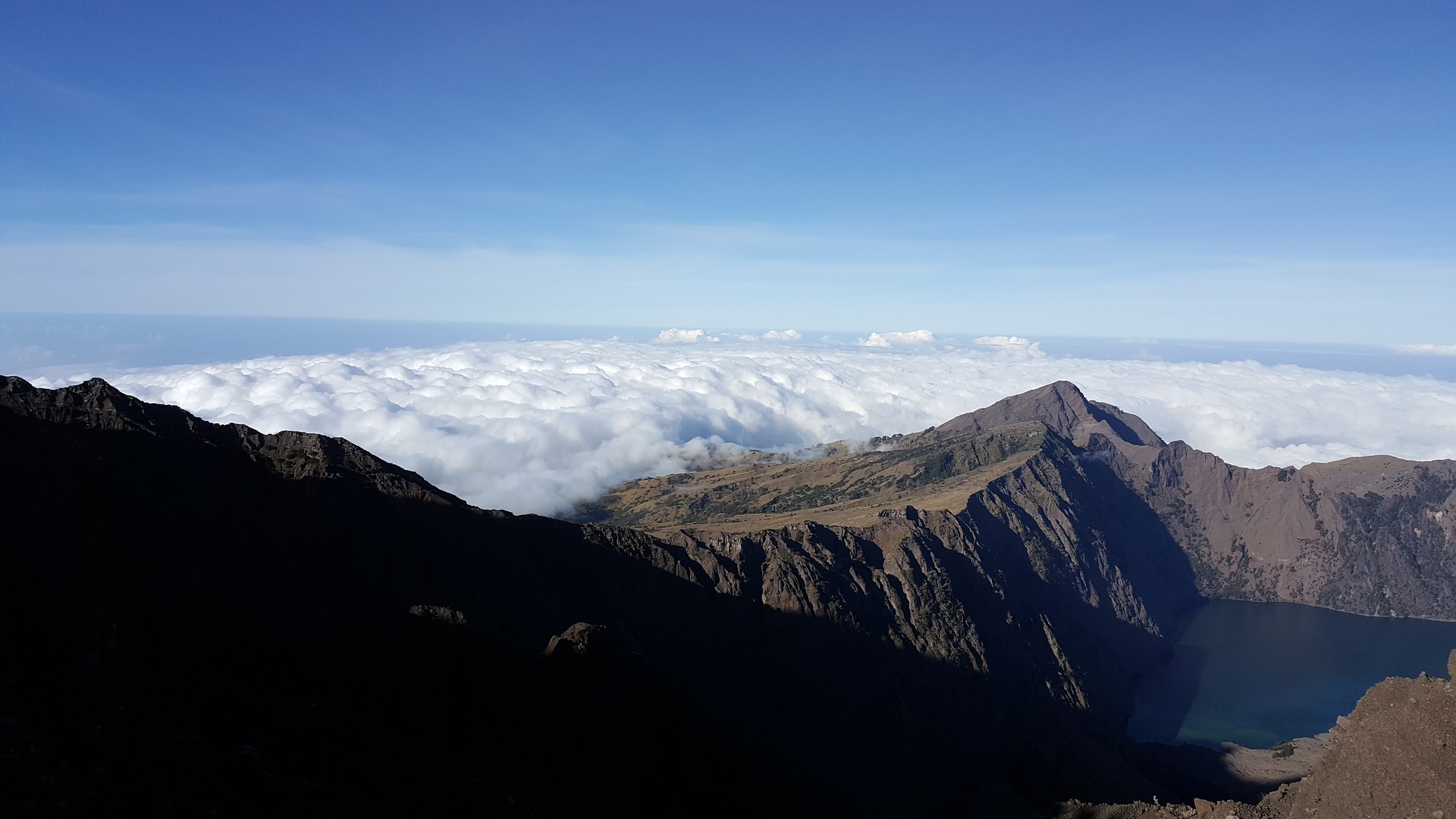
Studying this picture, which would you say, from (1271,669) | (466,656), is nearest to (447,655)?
(466,656)

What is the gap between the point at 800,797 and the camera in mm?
56406

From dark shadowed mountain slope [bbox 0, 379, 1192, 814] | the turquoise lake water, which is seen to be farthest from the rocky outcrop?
the turquoise lake water

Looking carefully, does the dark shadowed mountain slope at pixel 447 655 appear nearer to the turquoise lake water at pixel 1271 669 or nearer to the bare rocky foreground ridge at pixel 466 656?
the bare rocky foreground ridge at pixel 466 656

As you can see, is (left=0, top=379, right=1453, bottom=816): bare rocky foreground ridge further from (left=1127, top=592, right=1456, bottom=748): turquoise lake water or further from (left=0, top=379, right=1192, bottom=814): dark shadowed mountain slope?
(left=1127, top=592, right=1456, bottom=748): turquoise lake water

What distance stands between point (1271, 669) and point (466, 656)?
16933 cm

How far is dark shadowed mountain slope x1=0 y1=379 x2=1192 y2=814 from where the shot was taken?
29531 millimetres

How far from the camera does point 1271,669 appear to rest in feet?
485

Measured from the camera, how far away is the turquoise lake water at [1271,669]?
4808 inches

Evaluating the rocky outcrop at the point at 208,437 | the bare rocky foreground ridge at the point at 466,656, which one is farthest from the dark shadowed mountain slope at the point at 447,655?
the rocky outcrop at the point at 208,437

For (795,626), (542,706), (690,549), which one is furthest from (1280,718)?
(542,706)

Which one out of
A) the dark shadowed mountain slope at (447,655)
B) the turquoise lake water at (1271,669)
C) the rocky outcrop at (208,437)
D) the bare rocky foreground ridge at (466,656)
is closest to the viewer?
the dark shadowed mountain slope at (447,655)

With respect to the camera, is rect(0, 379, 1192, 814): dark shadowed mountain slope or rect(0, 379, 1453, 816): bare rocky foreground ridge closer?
rect(0, 379, 1192, 814): dark shadowed mountain slope

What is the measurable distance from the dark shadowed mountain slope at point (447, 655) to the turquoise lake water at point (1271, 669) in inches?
883

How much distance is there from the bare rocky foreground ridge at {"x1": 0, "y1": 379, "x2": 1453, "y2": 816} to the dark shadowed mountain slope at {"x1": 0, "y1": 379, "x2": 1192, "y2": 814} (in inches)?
8.2
